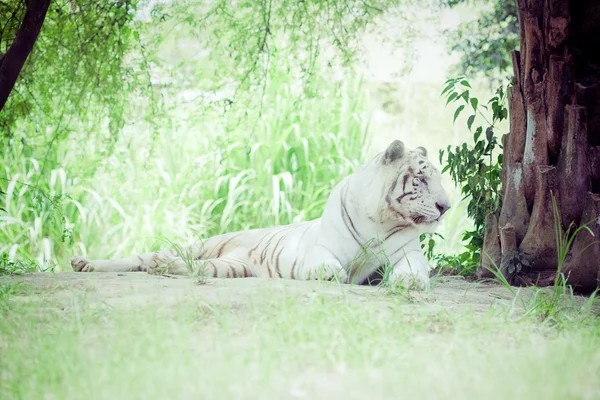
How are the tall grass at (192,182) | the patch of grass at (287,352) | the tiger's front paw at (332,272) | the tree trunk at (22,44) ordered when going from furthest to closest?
the tall grass at (192,182)
the tree trunk at (22,44)
the tiger's front paw at (332,272)
the patch of grass at (287,352)

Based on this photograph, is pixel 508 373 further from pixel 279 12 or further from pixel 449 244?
pixel 449 244

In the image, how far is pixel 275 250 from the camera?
4.22m

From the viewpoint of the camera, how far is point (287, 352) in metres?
2.16

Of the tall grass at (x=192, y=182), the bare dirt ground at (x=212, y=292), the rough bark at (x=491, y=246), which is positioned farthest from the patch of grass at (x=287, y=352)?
the tall grass at (x=192, y=182)

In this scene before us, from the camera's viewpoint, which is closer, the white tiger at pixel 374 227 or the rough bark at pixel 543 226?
the white tiger at pixel 374 227

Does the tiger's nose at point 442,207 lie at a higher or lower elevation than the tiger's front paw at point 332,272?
higher

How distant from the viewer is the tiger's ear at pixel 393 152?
379 cm

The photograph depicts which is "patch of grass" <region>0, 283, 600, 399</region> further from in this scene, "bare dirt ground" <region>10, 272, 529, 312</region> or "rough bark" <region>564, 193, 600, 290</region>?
"rough bark" <region>564, 193, 600, 290</region>

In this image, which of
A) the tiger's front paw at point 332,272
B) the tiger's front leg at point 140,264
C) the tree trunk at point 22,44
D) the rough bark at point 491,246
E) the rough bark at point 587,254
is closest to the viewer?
the tiger's front paw at point 332,272

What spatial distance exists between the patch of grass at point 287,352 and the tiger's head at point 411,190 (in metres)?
0.94

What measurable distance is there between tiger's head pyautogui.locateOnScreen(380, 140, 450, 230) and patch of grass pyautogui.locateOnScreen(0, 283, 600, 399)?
94 cm

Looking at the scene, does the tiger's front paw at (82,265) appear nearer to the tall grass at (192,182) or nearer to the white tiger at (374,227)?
the white tiger at (374,227)

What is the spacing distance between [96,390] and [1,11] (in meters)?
3.26

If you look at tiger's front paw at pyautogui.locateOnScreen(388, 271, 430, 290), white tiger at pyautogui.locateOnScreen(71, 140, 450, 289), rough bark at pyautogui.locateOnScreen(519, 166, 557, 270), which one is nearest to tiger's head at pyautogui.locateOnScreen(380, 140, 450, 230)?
white tiger at pyautogui.locateOnScreen(71, 140, 450, 289)
